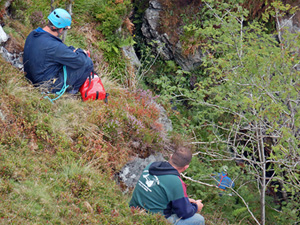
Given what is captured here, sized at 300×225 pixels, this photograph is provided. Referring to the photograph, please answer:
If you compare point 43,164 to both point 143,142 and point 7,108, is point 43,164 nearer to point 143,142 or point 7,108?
point 7,108

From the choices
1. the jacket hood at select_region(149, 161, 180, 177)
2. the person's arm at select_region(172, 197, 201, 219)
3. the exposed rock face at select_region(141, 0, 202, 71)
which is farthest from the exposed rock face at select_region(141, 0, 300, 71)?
the person's arm at select_region(172, 197, 201, 219)

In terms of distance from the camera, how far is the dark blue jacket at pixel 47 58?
233 inches

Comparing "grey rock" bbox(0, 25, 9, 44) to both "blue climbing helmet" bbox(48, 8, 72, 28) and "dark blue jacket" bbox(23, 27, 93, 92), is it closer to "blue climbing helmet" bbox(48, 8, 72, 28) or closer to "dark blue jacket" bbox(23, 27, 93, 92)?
"dark blue jacket" bbox(23, 27, 93, 92)

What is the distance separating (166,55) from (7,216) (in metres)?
8.36

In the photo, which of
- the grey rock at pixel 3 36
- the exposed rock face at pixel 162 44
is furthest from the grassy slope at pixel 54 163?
the exposed rock face at pixel 162 44

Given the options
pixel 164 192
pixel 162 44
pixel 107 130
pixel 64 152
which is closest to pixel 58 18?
pixel 107 130

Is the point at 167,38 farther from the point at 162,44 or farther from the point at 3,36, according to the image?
the point at 3,36

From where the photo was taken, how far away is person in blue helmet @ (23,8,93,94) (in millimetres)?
5922

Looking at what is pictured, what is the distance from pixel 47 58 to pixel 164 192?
322cm

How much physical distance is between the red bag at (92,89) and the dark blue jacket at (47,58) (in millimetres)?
391

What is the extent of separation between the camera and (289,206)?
7484mm

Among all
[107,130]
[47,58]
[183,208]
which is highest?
[47,58]

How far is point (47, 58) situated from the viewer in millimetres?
5953

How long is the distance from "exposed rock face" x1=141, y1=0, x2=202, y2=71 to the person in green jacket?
674 centimetres
